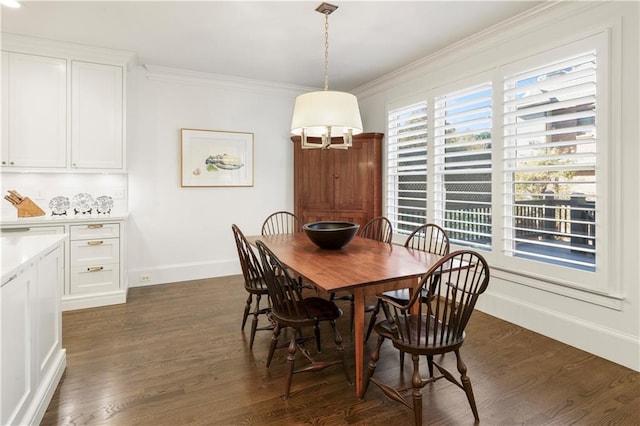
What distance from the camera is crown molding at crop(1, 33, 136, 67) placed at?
3.49 m

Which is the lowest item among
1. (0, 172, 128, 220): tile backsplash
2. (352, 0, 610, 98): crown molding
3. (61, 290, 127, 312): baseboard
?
(61, 290, 127, 312): baseboard

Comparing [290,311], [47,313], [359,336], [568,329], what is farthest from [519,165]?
[47,313]

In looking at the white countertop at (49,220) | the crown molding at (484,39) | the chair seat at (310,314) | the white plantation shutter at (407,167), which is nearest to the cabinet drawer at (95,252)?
the white countertop at (49,220)

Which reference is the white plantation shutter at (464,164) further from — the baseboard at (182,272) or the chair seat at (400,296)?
the baseboard at (182,272)

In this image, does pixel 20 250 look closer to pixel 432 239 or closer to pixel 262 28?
pixel 262 28

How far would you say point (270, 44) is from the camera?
144 inches

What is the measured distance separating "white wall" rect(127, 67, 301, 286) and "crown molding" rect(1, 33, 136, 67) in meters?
0.47

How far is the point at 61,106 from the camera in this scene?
12.1 feet

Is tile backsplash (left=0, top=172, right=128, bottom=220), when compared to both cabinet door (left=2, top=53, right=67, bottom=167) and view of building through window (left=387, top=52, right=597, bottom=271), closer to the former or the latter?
cabinet door (left=2, top=53, right=67, bottom=167)

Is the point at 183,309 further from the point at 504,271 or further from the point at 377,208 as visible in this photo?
the point at 504,271

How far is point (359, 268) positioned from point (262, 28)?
8.12 feet

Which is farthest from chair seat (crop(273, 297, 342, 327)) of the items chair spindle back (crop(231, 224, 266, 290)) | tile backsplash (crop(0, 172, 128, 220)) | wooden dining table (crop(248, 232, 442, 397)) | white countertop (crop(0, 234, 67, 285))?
tile backsplash (crop(0, 172, 128, 220))

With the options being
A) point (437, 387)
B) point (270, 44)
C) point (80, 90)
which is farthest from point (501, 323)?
point (80, 90)

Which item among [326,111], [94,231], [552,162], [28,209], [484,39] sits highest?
[484,39]
